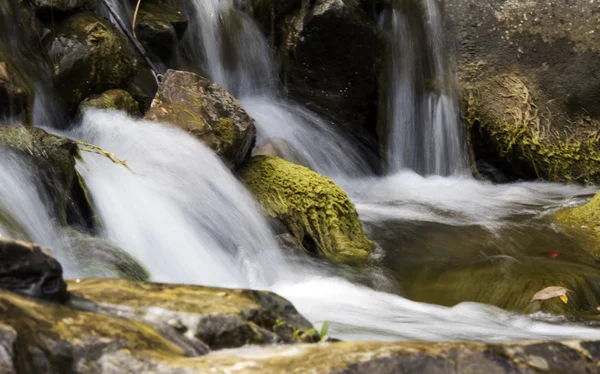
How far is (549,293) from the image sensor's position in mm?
4516

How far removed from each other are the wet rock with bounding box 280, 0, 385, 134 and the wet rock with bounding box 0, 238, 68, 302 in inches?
247

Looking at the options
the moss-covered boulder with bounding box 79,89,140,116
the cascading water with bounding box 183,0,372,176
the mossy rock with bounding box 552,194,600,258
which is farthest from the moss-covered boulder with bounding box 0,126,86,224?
the mossy rock with bounding box 552,194,600,258

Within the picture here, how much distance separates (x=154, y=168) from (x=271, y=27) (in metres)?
3.61

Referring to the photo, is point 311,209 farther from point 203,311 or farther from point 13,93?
point 203,311

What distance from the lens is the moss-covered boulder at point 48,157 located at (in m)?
4.30

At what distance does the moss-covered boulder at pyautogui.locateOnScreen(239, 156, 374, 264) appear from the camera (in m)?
5.49

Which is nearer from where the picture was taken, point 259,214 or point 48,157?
point 48,157

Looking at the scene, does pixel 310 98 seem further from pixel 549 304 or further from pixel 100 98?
pixel 549 304

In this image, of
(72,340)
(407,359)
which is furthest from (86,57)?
(407,359)

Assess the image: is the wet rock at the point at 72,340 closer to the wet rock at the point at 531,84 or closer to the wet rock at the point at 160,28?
the wet rock at the point at 160,28

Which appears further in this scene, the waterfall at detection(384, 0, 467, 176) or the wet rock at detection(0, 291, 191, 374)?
the waterfall at detection(384, 0, 467, 176)

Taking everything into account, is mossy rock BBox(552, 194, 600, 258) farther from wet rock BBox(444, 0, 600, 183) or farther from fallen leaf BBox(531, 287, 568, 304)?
wet rock BBox(444, 0, 600, 183)

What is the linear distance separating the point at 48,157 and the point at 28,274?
2.36m

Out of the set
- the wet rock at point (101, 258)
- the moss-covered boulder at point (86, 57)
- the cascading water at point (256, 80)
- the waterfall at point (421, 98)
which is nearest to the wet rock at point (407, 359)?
the wet rock at point (101, 258)
